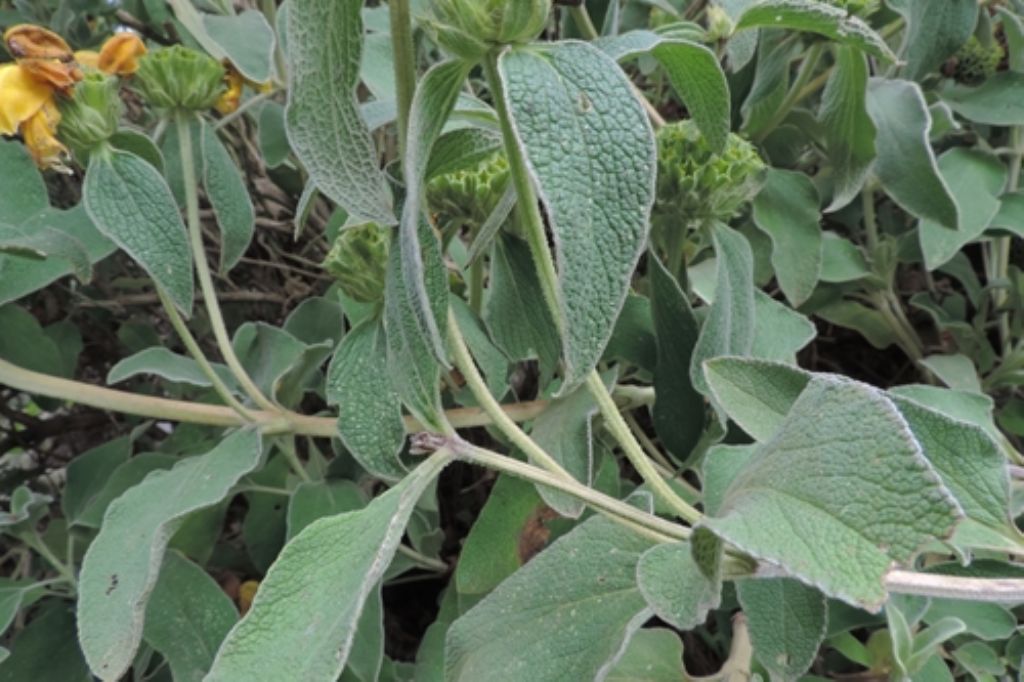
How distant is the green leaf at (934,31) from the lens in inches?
25.0

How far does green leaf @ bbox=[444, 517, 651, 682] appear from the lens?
14.4 inches

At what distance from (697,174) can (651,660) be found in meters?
0.27

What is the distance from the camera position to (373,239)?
50 cm

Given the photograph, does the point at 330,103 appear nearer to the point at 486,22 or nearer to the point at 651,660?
the point at 486,22

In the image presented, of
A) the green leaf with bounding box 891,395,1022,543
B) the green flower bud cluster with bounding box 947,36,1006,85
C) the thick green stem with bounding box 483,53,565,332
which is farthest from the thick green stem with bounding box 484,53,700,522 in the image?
the green flower bud cluster with bounding box 947,36,1006,85

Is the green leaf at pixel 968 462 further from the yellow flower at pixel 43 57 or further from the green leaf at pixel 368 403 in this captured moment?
the yellow flower at pixel 43 57

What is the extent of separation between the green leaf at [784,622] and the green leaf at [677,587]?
114 millimetres

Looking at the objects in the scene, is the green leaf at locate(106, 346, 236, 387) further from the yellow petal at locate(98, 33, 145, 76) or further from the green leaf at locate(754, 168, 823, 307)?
the green leaf at locate(754, 168, 823, 307)

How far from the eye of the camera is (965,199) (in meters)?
0.67

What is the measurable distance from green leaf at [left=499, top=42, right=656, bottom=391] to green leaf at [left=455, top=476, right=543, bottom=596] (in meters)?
0.28

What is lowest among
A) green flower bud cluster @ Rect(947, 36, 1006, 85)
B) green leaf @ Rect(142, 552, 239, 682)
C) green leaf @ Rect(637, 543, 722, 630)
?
green leaf @ Rect(142, 552, 239, 682)

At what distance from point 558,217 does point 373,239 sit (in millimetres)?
261

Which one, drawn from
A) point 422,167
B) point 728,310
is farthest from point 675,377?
point 422,167

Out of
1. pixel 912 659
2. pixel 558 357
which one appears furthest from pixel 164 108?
pixel 912 659
